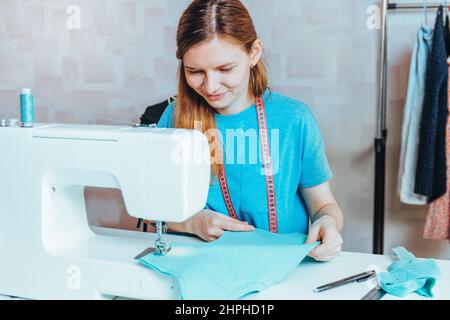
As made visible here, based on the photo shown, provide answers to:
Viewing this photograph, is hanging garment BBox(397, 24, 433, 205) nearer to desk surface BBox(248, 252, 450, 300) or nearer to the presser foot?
desk surface BBox(248, 252, 450, 300)

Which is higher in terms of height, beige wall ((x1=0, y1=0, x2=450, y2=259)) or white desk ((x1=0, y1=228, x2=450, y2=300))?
beige wall ((x1=0, y1=0, x2=450, y2=259))

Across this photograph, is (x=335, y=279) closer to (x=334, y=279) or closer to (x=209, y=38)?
(x=334, y=279)

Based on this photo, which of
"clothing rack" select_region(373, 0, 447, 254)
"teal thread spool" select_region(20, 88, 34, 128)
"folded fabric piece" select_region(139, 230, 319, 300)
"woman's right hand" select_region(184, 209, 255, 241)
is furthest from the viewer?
"clothing rack" select_region(373, 0, 447, 254)

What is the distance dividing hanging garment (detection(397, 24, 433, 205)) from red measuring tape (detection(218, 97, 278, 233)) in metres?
0.73

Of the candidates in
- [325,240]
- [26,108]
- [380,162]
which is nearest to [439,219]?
[380,162]

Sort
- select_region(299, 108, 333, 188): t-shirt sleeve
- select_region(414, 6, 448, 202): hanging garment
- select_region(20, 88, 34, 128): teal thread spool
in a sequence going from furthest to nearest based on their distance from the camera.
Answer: select_region(414, 6, 448, 202): hanging garment, select_region(299, 108, 333, 188): t-shirt sleeve, select_region(20, 88, 34, 128): teal thread spool

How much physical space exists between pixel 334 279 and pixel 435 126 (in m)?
1.02

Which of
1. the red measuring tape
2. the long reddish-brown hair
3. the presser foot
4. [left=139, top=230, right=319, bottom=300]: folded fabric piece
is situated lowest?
[left=139, top=230, right=319, bottom=300]: folded fabric piece

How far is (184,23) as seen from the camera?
1359 millimetres

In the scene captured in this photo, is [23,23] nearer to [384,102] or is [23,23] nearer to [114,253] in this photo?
[384,102]

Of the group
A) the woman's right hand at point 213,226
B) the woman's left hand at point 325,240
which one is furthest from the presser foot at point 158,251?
the woman's left hand at point 325,240

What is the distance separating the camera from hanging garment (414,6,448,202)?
193 centimetres

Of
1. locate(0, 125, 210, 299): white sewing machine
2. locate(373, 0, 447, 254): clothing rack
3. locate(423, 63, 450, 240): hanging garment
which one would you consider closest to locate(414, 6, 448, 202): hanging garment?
locate(423, 63, 450, 240): hanging garment

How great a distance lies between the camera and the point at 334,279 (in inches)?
44.1
